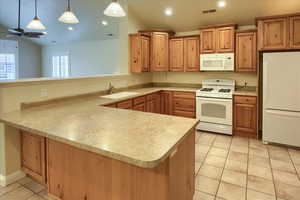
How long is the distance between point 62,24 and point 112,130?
6.79 meters

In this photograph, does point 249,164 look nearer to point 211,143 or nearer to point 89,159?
point 211,143

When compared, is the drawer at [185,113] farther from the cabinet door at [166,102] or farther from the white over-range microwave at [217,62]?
the white over-range microwave at [217,62]

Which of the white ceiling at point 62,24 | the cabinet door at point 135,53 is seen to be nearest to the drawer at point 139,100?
the cabinet door at point 135,53

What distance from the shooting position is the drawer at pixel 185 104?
190 inches

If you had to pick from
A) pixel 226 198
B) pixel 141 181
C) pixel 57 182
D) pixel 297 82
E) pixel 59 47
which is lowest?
pixel 226 198

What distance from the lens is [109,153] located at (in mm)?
1342

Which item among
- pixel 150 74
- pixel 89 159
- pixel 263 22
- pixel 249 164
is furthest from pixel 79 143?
pixel 150 74

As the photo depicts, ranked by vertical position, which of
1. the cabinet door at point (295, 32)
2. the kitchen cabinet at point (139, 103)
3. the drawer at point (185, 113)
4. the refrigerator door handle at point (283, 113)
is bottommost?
the drawer at point (185, 113)

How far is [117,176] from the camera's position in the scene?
1618mm

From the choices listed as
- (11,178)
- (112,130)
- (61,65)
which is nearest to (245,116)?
(112,130)

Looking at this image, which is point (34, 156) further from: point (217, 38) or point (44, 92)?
point (217, 38)

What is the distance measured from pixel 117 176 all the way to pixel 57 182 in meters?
0.79

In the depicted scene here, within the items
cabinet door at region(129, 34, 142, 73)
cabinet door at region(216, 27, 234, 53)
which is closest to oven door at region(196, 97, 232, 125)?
cabinet door at region(216, 27, 234, 53)

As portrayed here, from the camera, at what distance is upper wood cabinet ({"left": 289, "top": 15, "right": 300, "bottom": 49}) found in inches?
140
